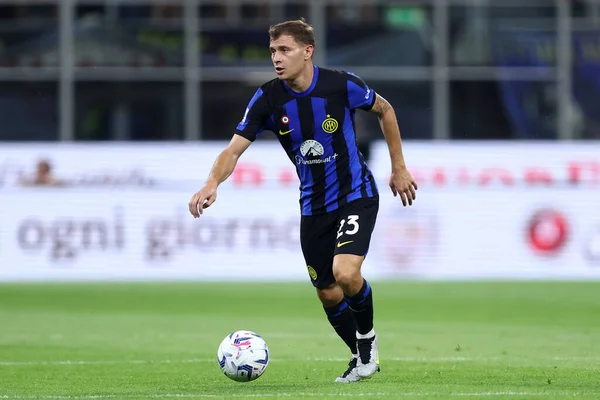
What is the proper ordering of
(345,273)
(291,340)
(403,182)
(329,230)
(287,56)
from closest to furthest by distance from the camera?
1. (345,273)
2. (287,56)
3. (403,182)
4. (329,230)
5. (291,340)

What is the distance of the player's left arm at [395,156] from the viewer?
866 cm

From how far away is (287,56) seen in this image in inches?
336

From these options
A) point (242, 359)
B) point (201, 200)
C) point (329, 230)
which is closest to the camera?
point (201, 200)

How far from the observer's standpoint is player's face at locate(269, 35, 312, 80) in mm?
8531

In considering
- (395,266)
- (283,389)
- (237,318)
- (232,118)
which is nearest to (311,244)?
(283,389)

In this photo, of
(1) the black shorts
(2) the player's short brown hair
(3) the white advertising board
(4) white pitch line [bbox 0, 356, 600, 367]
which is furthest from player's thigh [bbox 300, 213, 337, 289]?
(3) the white advertising board

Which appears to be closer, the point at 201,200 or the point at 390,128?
the point at 201,200

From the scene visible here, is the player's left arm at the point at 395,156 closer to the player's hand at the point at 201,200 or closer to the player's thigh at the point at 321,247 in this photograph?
the player's thigh at the point at 321,247

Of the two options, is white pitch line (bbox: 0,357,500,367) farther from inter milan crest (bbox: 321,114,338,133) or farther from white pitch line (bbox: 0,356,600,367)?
inter milan crest (bbox: 321,114,338,133)

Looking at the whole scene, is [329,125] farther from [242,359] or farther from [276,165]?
[276,165]

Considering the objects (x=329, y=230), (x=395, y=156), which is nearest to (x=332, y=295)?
(x=329, y=230)

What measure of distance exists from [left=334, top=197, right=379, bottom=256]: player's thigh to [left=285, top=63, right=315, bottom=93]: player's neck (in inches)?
32.1

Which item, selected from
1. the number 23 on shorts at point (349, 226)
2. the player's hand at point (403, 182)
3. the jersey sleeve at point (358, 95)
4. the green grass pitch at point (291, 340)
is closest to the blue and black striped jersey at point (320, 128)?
the jersey sleeve at point (358, 95)

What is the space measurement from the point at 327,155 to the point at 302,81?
506 millimetres
